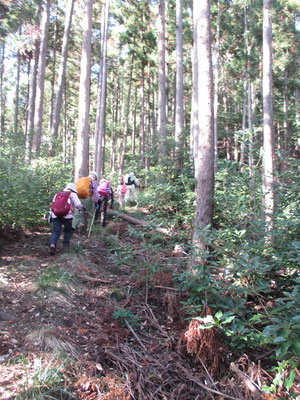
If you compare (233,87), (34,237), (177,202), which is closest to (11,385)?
(34,237)

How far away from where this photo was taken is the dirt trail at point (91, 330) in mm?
2881

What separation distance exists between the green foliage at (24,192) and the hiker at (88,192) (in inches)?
23.5

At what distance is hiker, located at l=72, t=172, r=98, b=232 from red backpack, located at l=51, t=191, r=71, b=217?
3.85ft

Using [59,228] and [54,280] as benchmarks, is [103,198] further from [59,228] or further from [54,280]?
[54,280]

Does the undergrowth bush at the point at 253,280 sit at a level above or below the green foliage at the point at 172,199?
below

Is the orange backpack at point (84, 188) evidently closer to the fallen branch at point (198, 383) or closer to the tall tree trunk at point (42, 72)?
the fallen branch at point (198, 383)

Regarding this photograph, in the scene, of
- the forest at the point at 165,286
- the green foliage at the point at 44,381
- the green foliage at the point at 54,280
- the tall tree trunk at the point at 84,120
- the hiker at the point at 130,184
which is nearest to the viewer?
the green foliage at the point at 44,381

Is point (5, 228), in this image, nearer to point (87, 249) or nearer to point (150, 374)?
point (87, 249)

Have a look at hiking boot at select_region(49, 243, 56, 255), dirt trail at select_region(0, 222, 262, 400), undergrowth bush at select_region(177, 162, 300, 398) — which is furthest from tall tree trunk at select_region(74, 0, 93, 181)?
undergrowth bush at select_region(177, 162, 300, 398)

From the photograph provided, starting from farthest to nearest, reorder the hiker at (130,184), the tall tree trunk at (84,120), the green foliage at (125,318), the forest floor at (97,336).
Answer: the hiker at (130,184)
the tall tree trunk at (84,120)
the green foliage at (125,318)
the forest floor at (97,336)

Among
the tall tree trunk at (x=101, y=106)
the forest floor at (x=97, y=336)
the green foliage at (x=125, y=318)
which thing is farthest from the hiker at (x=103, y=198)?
the tall tree trunk at (x=101, y=106)

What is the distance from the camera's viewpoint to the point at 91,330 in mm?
3844

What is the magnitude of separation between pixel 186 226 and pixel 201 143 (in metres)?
3.37

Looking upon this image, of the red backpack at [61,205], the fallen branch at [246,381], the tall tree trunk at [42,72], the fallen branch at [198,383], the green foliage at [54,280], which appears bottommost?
the fallen branch at [198,383]
